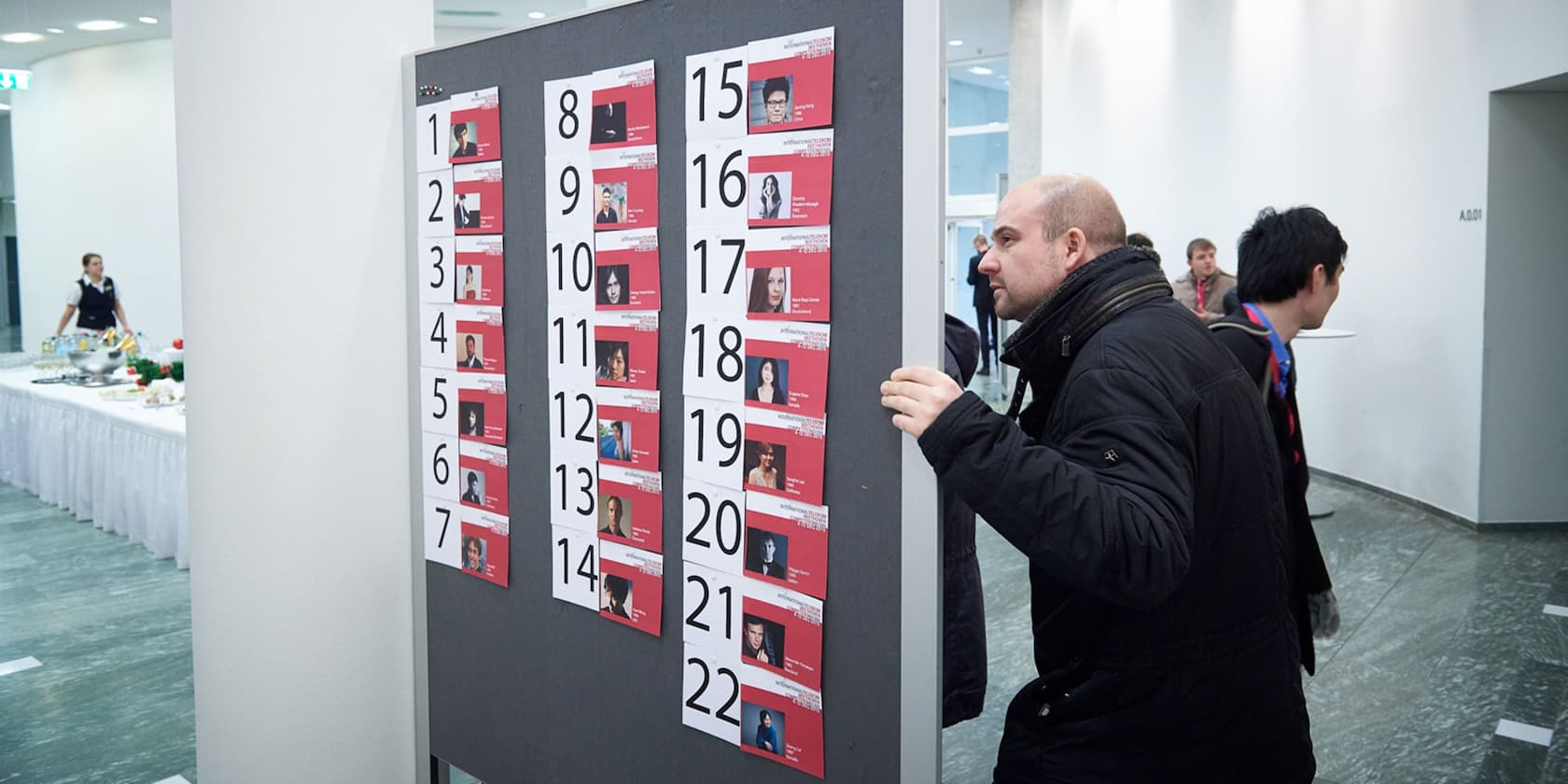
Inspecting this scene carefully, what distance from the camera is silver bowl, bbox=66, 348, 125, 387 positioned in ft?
22.4

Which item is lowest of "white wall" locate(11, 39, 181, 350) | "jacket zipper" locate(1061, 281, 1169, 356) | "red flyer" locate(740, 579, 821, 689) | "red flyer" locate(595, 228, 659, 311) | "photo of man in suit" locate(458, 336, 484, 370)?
"red flyer" locate(740, 579, 821, 689)

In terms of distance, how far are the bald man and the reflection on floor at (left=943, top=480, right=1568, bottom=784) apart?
1.68 metres

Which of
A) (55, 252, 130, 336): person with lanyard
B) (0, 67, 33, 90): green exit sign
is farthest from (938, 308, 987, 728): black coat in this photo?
(55, 252, 130, 336): person with lanyard

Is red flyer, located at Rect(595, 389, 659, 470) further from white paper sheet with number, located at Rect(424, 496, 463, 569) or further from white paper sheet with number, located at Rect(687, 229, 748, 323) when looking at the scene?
white paper sheet with number, located at Rect(424, 496, 463, 569)

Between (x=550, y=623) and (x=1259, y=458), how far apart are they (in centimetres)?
131

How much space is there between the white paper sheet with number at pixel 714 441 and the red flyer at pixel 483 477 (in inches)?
22.8

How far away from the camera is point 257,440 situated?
219 cm

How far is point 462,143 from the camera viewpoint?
7.12 ft

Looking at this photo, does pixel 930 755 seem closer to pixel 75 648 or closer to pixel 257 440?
pixel 257 440

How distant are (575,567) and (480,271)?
632mm

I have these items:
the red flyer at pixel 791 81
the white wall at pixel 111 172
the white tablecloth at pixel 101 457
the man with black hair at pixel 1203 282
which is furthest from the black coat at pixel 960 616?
the white wall at pixel 111 172

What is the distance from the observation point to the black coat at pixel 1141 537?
1297 millimetres

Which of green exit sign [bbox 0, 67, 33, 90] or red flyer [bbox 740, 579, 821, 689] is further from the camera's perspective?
green exit sign [bbox 0, 67, 33, 90]

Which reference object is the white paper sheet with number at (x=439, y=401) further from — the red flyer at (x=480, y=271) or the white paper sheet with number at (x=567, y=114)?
the white paper sheet with number at (x=567, y=114)
